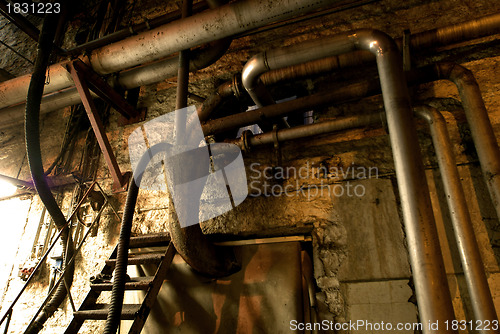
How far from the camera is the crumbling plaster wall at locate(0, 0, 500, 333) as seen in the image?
2.18 meters

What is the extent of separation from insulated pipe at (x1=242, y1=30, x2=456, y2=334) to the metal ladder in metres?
2.03

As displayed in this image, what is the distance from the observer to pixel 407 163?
184 centimetres

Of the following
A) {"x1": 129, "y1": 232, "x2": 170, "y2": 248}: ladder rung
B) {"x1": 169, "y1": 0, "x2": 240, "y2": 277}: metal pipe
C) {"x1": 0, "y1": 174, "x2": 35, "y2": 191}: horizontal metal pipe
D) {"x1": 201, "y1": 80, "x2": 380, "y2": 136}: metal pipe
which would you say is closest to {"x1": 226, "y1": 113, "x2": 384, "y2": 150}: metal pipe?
{"x1": 201, "y1": 80, "x2": 380, "y2": 136}: metal pipe

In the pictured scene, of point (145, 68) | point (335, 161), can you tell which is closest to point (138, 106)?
point (145, 68)

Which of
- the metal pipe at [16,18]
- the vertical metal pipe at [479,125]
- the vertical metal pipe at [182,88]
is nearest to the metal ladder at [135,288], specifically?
the vertical metal pipe at [182,88]

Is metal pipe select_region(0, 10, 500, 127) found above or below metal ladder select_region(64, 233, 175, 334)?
above

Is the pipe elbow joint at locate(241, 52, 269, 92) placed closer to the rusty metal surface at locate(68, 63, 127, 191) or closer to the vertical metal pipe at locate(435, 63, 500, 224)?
the vertical metal pipe at locate(435, 63, 500, 224)

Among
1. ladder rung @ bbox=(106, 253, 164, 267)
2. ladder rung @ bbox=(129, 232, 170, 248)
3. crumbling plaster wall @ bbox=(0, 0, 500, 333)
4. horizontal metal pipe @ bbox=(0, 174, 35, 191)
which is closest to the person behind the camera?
crumbling plaster wall @ bbox=(0, 0, 500, 333)

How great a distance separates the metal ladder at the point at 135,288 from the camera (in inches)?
86.8

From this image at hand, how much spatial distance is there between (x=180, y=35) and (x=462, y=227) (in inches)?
121

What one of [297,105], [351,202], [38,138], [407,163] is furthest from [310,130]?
[38,138]

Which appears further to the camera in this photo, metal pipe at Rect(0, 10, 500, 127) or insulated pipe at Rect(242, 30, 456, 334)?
metal pipe at Rect(0, 10, 500, 127)

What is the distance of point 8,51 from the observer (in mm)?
5406

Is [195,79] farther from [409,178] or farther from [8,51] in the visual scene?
[8,51]
